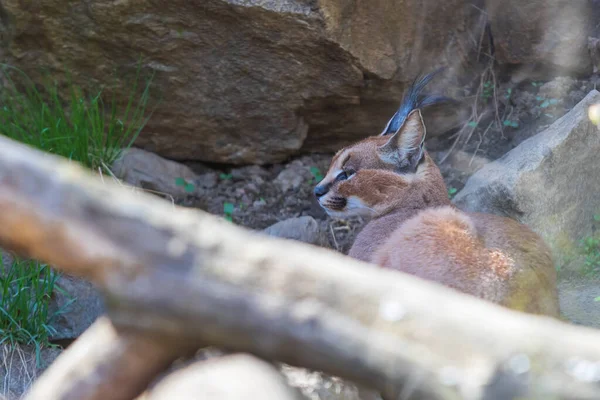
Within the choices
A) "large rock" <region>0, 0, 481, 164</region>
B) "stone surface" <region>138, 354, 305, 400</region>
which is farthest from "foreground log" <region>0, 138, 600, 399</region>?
"large rock" <region>0, 0, 481, 164</region>

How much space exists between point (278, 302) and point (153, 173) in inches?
165

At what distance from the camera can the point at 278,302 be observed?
2.35 meters

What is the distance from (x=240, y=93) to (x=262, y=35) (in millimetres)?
605

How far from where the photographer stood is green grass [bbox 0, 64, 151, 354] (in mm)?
4980

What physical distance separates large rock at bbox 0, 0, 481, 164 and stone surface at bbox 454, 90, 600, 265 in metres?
1.39

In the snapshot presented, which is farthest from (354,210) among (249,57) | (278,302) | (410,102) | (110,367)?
(278,302)

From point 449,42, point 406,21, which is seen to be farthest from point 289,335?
point 449,42

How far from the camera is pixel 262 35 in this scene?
5699 millimetres

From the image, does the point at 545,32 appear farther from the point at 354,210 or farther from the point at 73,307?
the point at 73,307

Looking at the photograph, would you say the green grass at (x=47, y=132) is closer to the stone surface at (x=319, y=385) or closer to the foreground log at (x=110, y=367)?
the foreground log at (x=110, y=367)

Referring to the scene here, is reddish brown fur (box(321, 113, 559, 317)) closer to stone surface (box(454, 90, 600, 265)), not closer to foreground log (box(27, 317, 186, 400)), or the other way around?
stone surface (box(454, 90, 600, 265))

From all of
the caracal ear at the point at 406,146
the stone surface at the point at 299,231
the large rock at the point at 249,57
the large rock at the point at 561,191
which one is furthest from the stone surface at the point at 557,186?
the large rock at the point at 249,57

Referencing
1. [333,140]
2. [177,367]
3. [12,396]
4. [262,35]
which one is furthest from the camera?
[333,140]

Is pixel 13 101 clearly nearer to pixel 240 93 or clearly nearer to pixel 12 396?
pixel 240 93
